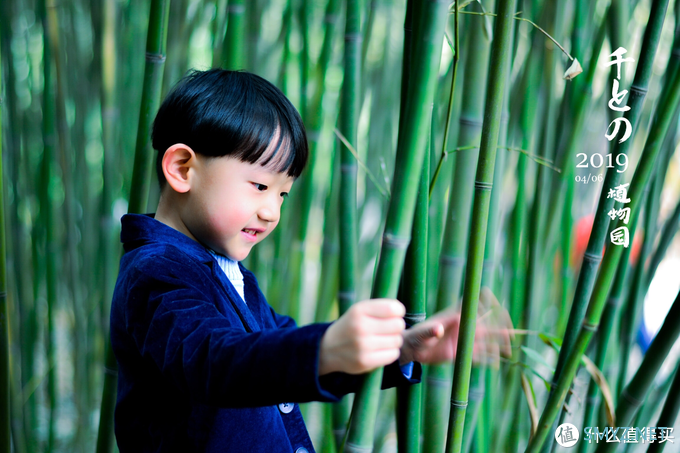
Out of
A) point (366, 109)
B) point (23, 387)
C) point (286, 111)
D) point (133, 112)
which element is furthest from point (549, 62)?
point (23, 387)

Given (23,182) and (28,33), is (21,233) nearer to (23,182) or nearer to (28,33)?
(23,182)

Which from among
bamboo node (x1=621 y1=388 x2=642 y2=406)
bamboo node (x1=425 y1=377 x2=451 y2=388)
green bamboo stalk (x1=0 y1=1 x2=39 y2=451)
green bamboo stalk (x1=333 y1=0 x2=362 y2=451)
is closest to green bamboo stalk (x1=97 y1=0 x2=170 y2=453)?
green bamboo stalk (x1=333 y1=0 x2=362 y2=451)

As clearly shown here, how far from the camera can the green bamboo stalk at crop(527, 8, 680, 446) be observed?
19.9 inches

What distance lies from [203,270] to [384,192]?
1.38ft

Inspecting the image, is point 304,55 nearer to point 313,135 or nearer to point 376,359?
point 313,135

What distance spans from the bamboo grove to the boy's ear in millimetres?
97

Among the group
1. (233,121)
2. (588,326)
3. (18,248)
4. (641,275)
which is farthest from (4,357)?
(641,275)

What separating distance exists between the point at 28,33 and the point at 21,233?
1.22 ft

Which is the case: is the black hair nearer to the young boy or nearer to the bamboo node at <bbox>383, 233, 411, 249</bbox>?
the young boy

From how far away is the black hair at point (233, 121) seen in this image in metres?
0.47

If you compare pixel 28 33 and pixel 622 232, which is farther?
pixel 28 33

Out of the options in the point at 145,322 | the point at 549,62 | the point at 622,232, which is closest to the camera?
the point at 145,322

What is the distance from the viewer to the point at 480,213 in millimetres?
393

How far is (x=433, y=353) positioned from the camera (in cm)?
47
